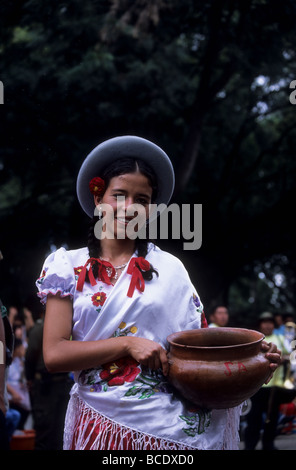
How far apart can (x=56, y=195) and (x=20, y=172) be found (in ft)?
6.06

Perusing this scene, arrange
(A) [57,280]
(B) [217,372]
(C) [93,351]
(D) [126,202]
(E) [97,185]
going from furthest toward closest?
1. (E) [97,185]
2. (D) [126,202]
3. (A) [57,280]
4. (C) [93,351]
5. (B) [217,372]

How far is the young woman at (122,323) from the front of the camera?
6.03 ft

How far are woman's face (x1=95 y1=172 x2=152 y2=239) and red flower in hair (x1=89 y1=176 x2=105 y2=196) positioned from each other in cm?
4

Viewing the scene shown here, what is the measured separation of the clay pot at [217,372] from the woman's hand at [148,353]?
0.03 metres

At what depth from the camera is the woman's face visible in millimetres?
2070

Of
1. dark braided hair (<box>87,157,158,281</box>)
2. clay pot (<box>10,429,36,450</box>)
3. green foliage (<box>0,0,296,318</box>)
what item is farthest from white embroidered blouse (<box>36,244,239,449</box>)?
green foliage (<box>0,0,296,318</box>)

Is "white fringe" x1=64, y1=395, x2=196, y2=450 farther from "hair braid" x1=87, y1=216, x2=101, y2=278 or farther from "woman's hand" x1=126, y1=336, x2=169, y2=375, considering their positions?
"hair braid" x1=87, y1=216, x2=101, y2=278

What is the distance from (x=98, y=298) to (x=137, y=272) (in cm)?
18

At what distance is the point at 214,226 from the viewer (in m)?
13.5

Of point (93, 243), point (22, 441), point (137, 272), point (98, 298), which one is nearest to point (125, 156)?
point (93, 243)

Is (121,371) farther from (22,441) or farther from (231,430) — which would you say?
(22,441)

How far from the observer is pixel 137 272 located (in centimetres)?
203

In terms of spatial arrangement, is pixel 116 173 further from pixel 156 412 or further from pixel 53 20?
pixel 53 20

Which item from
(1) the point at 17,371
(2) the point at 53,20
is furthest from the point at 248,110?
(1) the point at 17,371
